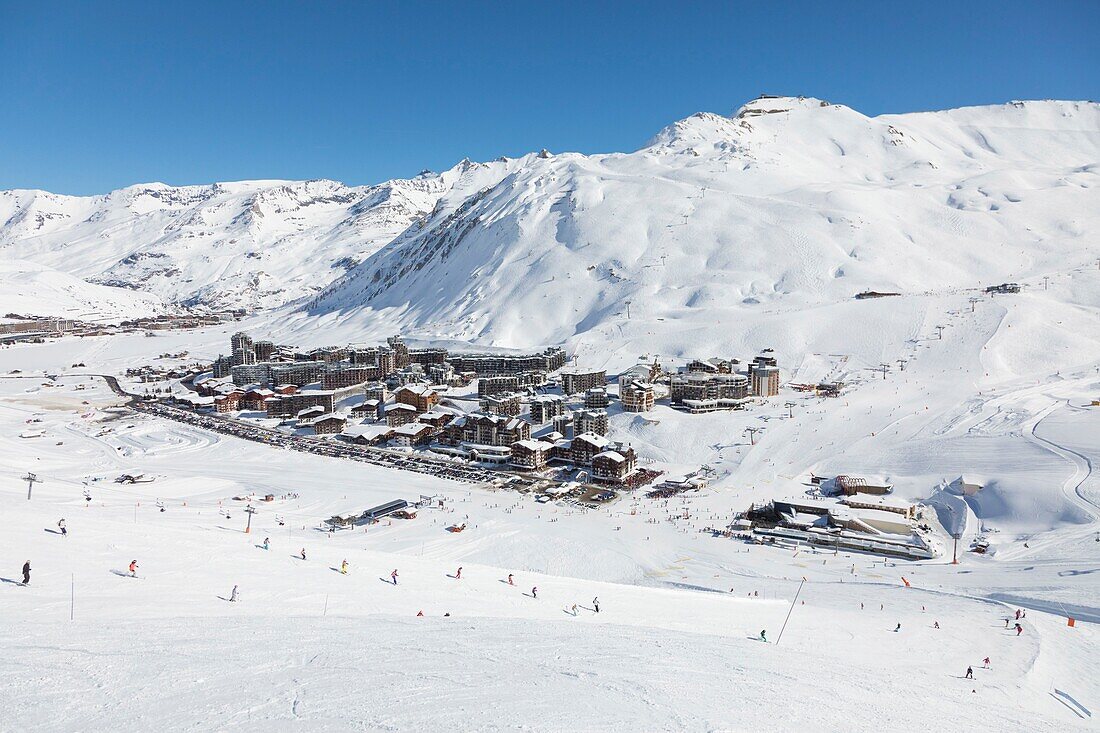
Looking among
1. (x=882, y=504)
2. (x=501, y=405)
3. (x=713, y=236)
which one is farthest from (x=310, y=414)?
(x=713, y=236)

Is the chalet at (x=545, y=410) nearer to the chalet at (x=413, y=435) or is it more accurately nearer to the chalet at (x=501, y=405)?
the chalet at (x=501, y=405)

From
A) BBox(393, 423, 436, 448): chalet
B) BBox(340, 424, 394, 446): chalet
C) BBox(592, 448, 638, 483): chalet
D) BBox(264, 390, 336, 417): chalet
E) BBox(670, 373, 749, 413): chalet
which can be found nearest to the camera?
BBox(592, 448, 638, 483): chalet

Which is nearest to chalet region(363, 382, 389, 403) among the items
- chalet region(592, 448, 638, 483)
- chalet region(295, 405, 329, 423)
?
chalet region(295, 405, 329, 423)

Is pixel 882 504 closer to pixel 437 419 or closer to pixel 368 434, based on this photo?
pixel 437 419

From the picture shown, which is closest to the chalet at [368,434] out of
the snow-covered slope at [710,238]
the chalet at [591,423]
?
the chalet at [591,423]

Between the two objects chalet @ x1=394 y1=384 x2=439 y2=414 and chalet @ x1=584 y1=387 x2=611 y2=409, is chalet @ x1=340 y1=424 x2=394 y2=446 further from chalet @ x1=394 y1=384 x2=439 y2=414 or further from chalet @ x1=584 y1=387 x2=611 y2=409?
chalet @ x1=584 y1=387 x2=611 y2=409
